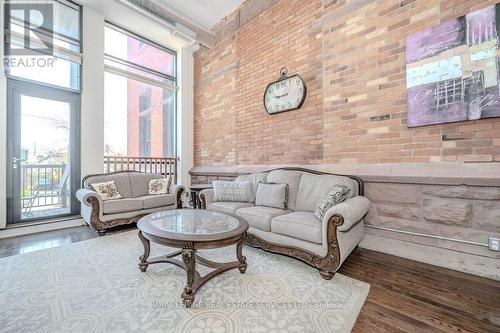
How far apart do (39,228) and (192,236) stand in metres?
3.38

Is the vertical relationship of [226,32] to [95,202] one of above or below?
above

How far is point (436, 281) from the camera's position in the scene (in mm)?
1953

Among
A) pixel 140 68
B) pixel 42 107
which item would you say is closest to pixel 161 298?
pixel 42 107

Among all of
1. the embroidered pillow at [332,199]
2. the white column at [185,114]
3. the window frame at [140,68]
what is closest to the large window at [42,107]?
the window frame at [140,68]

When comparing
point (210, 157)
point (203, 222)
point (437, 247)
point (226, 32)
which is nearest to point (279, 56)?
point (226, 32)

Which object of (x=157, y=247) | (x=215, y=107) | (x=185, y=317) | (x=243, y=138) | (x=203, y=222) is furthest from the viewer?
(x=215, y=107)

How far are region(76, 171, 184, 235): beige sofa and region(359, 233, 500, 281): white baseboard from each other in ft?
10.9

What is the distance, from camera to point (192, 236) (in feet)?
5.72

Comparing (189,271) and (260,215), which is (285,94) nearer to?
(260,215)

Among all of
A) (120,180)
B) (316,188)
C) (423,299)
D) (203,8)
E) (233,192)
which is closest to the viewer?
(423,299)

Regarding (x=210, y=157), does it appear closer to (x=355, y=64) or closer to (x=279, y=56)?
(x=279, y=56)

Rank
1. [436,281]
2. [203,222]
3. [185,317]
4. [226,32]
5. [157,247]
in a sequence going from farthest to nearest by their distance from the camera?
[226,32] → [157,247] → [203,222] → [436,281] → [185,317]

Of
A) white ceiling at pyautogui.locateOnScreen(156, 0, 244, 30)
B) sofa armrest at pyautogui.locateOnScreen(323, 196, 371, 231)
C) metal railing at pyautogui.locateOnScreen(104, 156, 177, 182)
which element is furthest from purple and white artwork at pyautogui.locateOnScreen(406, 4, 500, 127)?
metal railing at pyautogui.locateOnScreen(104, 156, 177, 182)

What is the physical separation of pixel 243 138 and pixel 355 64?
2.26m
